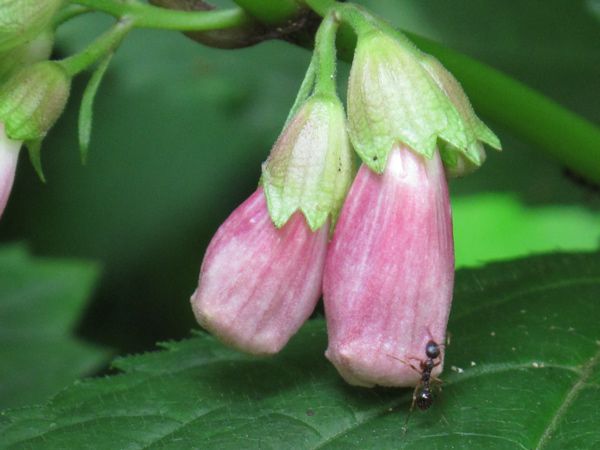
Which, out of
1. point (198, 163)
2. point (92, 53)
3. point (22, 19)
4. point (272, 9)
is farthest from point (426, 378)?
point (198, 163)

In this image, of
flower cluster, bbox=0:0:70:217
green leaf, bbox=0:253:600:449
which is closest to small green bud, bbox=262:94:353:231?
green leaf, bbox=0:253:600:449

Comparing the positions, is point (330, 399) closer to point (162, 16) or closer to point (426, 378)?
point (426, 378)

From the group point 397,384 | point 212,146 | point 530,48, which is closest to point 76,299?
point 212,146

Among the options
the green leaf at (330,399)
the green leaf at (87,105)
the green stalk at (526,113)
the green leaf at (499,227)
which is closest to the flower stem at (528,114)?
the green stalk at (526,113)

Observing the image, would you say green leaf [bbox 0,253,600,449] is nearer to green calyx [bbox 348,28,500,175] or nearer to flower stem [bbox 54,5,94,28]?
green calyx [bbox 348,28,500,175]

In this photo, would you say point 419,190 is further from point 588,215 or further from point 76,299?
point 76,299

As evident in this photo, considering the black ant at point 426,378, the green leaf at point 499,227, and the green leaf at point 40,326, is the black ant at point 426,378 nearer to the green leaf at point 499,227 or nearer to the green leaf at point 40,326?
the green leaf at point 40,326
